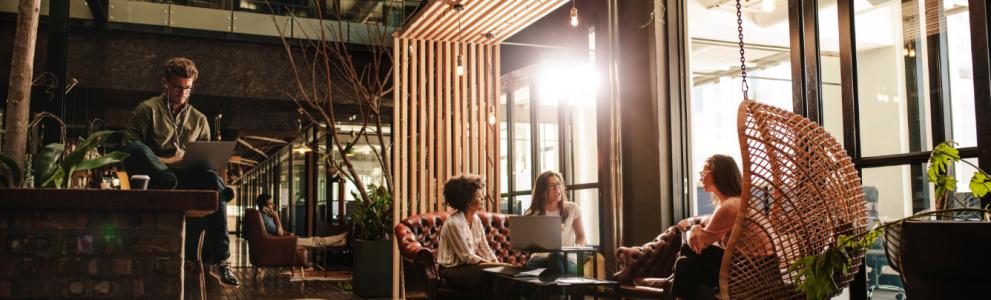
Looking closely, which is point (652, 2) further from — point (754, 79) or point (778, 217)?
point (778, 217)

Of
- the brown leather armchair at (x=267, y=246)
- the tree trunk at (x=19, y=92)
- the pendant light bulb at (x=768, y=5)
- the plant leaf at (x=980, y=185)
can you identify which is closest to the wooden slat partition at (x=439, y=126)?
the pendant light bulb at (x=768, y=5)

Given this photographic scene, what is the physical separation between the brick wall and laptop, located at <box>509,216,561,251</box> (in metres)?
2.02

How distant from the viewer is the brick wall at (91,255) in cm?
218

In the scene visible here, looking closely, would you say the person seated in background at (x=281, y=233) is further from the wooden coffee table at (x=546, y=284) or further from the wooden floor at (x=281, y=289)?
the wooden coffee table at (x=546, y=284)

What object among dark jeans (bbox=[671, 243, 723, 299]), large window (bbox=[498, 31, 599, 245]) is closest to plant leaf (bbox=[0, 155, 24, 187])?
dark jeans (bbox=[671, 243, 723, 299])

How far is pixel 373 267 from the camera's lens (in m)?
7.72

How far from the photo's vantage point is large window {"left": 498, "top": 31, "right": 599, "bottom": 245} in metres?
7.38

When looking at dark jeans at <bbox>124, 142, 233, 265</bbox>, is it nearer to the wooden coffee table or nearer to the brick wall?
the brick wall

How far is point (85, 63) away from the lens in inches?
360

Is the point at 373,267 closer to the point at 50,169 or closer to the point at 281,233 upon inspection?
the point at 281,233

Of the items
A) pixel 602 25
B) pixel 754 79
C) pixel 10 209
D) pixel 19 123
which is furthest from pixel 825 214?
pixel 602 25

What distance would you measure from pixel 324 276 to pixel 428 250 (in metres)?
5.78

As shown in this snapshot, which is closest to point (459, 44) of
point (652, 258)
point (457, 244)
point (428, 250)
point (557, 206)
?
point (557, 206)

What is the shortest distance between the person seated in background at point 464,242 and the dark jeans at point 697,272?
1.22m
